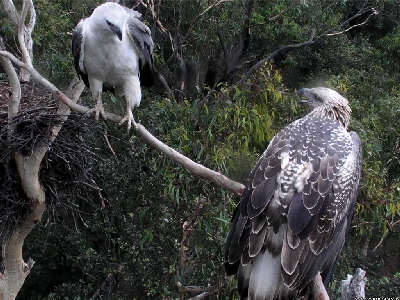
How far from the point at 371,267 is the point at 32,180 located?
19.0ft

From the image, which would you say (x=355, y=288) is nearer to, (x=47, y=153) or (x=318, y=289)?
(x=318, y=289)

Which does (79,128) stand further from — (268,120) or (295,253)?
(295,253)

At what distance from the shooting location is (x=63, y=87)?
25.9ft

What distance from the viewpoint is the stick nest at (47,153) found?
510 cm

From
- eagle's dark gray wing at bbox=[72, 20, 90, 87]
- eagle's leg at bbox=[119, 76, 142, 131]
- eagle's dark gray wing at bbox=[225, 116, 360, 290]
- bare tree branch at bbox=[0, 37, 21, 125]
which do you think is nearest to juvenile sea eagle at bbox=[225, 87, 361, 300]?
eagle's dark gray wing at bbox=[225, 116, 360, 290]

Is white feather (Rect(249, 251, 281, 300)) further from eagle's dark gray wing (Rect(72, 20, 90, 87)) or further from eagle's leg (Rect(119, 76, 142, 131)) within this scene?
eagle's dark gray wing (Rect(72, 20, 90, 87))

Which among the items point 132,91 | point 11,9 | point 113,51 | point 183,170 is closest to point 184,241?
point 183,170

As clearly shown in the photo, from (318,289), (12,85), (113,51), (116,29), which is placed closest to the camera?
(318,289)

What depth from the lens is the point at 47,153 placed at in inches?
216

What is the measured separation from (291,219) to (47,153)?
10.3 ft

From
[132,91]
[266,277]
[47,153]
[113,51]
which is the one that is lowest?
[47,153]

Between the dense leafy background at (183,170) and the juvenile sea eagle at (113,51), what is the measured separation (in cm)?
93

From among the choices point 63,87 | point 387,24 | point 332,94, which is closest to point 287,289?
point 332,94

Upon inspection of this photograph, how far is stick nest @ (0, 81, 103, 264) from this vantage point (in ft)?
16.7
